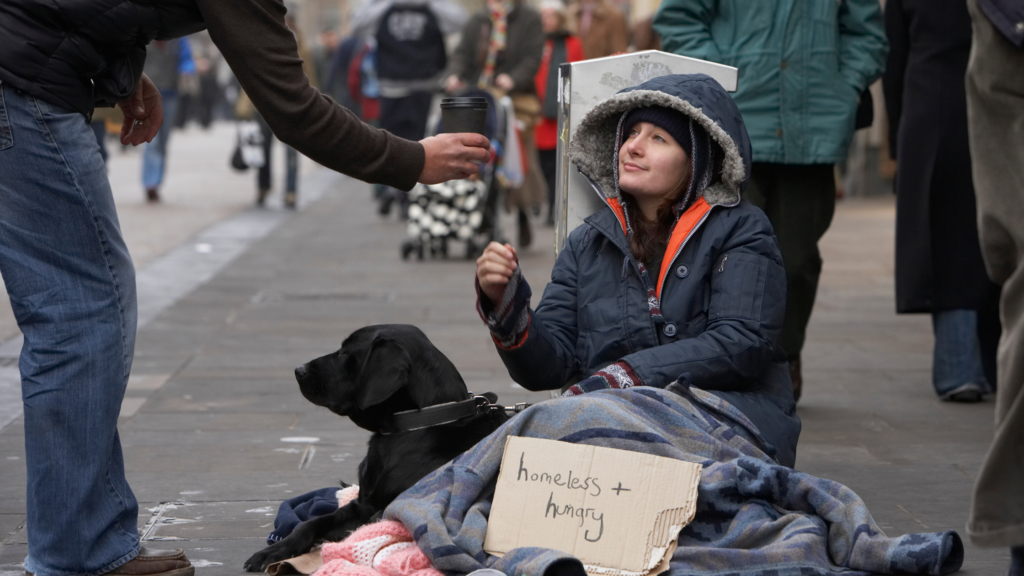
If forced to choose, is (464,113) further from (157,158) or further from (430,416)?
(157,158)

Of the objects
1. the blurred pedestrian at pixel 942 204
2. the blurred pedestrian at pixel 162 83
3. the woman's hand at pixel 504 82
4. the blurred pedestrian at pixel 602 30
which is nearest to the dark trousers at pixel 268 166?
the blurred pedestrian at pixel 162 83

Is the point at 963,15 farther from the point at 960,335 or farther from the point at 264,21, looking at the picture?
the point at 264,21

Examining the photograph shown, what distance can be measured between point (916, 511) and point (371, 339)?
1611mm

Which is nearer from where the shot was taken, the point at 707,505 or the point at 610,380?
the point at 707,505

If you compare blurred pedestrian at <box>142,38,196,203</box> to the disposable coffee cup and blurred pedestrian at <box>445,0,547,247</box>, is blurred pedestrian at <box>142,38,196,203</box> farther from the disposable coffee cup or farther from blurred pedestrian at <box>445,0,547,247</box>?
the disposable coffee cup

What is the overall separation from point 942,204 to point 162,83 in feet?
34.0

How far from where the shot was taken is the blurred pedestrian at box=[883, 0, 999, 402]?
17.0ft

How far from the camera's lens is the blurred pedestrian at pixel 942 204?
517cm

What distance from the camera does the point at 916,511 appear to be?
3.68 m

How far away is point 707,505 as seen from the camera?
117 inches

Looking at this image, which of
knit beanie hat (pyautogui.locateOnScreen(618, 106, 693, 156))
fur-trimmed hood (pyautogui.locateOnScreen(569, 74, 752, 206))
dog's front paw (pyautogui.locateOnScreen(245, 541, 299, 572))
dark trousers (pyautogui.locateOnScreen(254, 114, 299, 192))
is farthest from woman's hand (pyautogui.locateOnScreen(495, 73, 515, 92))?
dog's front paw (pyautogui.locateOnScreen(245, 541, 299, 572))

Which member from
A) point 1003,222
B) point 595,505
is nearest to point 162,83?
point 595,505

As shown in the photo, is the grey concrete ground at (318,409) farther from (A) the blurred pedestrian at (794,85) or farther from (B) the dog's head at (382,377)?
(A) the blurred pedestrian at (794,85)

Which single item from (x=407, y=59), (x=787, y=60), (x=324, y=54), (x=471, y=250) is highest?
(x=787, y=60)
